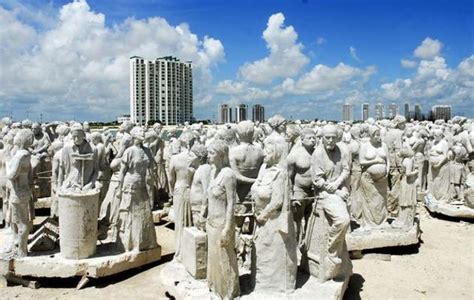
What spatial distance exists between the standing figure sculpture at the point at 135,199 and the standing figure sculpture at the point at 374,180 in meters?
4.98

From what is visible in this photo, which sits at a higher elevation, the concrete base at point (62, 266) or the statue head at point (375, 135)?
the statue head at point (375, 135)

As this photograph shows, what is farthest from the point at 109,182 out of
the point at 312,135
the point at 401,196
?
the point at 401,196

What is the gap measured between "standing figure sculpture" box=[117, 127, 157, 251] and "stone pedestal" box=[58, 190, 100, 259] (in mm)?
627

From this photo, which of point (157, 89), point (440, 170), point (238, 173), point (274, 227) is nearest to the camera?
point (274, 227)

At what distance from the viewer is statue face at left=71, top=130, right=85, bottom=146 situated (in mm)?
8844

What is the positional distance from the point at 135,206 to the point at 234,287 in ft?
11.3

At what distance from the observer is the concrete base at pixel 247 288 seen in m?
6.50

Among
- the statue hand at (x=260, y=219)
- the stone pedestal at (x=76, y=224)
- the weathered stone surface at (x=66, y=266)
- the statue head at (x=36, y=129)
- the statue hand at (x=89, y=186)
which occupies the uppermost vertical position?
the statue head at (x=36, y=129)

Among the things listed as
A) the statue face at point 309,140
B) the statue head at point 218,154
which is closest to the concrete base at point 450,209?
the statue face at point 309,140

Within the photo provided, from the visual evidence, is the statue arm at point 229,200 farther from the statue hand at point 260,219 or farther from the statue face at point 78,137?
the statue face at point 78,137

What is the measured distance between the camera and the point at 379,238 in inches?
397

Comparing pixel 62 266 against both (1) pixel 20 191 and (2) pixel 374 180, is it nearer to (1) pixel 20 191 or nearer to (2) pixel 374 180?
(1) pixel 20 191

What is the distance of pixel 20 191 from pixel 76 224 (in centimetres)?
127

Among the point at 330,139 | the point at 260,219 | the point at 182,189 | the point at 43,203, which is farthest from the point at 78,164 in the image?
the point at 43,203
